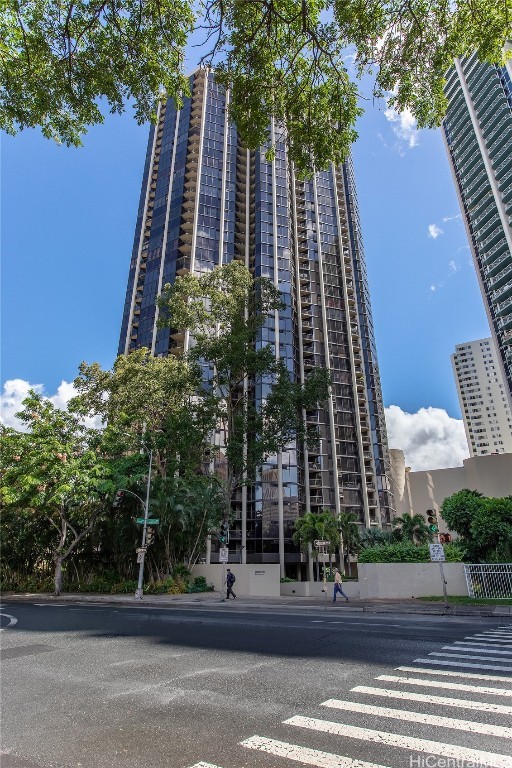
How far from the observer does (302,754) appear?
3.89 m

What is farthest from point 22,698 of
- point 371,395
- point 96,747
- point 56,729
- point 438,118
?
point 371,395

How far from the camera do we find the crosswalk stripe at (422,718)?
169 inches

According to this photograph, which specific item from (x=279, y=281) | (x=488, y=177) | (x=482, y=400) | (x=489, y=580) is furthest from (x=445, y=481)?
(x=482, y=400)

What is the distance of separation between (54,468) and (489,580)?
24.5 meters

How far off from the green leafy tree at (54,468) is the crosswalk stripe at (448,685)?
2354cm

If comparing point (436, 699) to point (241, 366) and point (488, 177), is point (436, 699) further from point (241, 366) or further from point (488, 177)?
point (488, 177)

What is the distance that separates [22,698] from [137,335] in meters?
62.9

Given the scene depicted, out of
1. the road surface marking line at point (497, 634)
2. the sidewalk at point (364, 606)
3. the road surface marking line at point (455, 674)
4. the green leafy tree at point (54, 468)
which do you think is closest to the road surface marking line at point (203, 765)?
the road surface marking line at point (455, 674)

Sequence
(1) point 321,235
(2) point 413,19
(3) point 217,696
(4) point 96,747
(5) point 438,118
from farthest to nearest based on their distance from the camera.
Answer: (1) point 321,235 < (5) point 438,118 < (2) point 413,19 < (3) point 217,696 < (4) point 96,747

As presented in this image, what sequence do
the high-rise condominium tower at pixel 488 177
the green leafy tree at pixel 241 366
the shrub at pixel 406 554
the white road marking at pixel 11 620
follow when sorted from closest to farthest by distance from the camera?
1. the white road marking at pixel 11 620
2. the shrub at pixel 406 554
3. the green leafy tree at pixel 241 366
4. the high-rise condominium tower at pixel 488 177

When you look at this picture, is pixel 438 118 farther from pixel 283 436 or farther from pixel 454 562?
pixel 283 436

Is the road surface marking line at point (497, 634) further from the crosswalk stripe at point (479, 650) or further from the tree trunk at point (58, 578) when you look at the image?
the tree trunk at point (58, 578)

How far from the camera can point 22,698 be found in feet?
19.2

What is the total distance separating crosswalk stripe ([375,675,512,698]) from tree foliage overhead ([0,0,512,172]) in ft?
31.7
